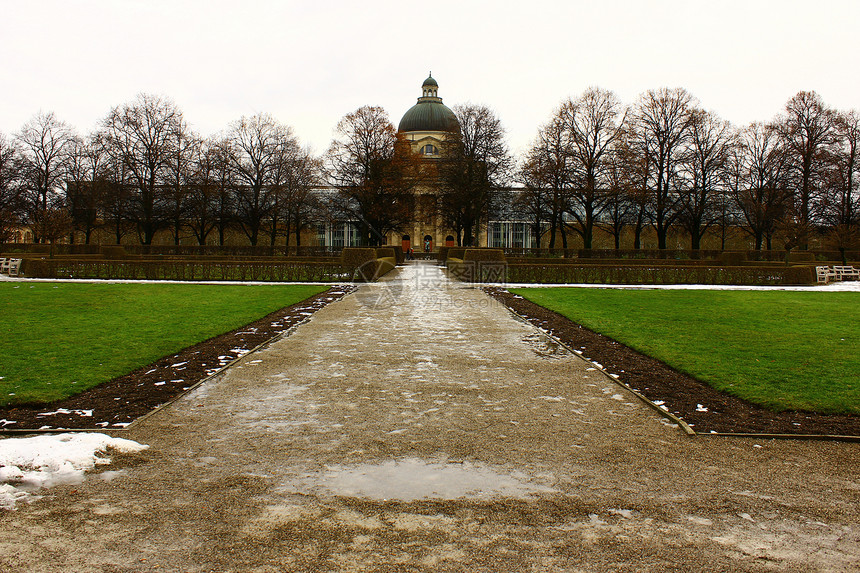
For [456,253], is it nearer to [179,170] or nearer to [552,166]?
[552,166]

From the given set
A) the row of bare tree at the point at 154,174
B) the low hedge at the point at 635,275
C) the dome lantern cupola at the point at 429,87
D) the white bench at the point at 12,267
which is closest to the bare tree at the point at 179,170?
the row of bare tree at the point at 154,174

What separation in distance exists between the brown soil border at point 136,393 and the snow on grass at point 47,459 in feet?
1.11

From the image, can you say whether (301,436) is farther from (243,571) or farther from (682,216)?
(682,216)

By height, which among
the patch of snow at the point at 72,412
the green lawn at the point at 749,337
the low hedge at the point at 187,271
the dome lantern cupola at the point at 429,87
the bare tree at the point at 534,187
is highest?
the dome lantern cupola at the point at 429,87

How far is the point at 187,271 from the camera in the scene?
24.5 m

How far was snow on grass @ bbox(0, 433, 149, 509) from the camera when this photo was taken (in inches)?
143

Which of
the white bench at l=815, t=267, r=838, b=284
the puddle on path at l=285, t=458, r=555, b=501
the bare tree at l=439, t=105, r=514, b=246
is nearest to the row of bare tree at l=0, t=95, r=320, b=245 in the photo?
the bare tree at l=439, t=105, r=514, b=246

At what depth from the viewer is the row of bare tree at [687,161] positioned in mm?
40969

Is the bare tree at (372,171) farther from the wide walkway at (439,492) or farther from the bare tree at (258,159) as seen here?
the wide walkway at (439,492)

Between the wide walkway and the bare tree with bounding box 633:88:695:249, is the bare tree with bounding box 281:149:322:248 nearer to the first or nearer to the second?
the bare tree with bounding box 633:88:695:249

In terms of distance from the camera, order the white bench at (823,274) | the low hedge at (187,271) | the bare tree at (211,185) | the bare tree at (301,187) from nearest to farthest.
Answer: the low hedge at (187,271)
the white bench at (823,274)
the bare tree at (211,185)
the bare tree at (301,187)

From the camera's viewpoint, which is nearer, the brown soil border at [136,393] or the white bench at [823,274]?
the brown soil border at [136,393]

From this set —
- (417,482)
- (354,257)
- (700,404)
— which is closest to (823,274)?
(354,257)

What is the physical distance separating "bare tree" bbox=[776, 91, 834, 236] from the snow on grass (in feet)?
153
